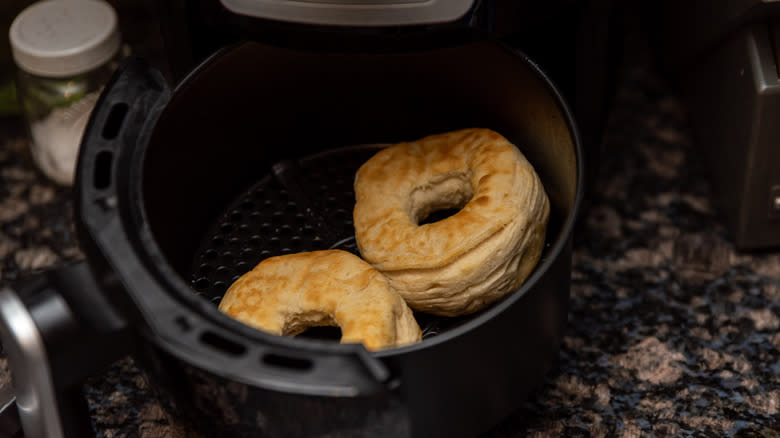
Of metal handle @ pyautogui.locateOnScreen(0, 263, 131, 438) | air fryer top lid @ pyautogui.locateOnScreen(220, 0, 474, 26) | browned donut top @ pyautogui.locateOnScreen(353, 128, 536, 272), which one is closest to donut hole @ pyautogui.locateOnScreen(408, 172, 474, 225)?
browned donut top @ pyautogui.locateOnScreen(353, 128, 536, 272)

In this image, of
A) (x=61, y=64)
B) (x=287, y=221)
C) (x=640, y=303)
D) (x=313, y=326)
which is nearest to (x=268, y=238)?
(x=287, y=221)

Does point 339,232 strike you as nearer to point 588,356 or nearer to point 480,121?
point 480,121

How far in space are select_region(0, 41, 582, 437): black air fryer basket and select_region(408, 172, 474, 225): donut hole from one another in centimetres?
8

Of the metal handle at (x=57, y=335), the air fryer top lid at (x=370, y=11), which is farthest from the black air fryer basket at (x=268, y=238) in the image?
the air fryer top lid at (x=370, y=11)

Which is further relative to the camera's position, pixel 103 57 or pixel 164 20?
pixel 103 57

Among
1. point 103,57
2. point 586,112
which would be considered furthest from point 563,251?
point 103,57

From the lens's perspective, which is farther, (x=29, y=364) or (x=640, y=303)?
(x=640, y=303)

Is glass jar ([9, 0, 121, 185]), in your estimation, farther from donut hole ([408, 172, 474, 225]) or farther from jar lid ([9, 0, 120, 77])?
donut hole ([408, 172, 474, 225])

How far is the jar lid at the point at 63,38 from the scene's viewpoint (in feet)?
3.16

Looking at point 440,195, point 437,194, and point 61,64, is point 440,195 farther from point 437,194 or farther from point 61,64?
point 61,64

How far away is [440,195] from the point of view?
896 mm

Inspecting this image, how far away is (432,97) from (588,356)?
0.34 metres

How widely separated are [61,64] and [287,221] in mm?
329

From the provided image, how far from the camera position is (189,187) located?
2.89 feet
